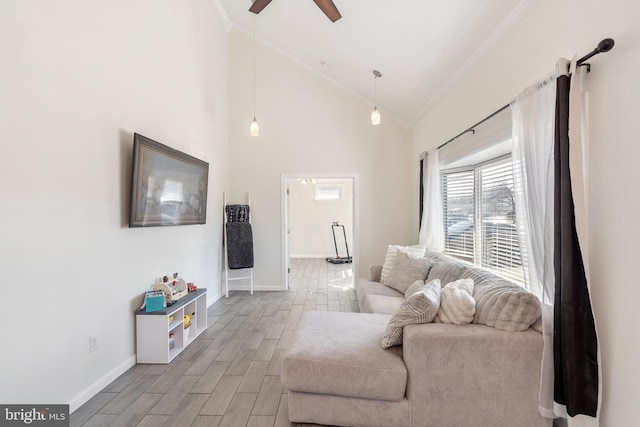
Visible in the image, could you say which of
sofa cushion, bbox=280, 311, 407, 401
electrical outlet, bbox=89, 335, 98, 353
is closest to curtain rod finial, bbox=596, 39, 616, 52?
sofa cushion, bbox=280, 311, 407, 401

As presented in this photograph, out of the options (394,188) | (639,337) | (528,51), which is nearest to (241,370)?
(639,337)

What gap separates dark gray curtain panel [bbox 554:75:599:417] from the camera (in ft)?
4.74

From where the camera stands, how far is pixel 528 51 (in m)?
1.97

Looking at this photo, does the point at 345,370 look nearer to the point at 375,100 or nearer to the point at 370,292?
the point at 370,292

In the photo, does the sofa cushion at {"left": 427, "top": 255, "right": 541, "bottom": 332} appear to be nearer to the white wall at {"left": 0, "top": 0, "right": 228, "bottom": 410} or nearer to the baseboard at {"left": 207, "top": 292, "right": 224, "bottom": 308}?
the white wall at {"left": 0, "top": 0, "right": 228, "bottom": 410}

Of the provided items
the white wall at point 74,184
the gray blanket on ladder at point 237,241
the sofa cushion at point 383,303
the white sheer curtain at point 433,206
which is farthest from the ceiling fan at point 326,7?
the gray blanket on ladder at point 237,241

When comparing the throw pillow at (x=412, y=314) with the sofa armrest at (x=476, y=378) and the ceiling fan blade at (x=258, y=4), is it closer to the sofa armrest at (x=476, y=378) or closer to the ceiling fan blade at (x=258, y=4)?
the sofa armrest at (x=476, y=378)

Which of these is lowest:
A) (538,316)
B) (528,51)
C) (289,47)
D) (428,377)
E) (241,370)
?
(241,370)

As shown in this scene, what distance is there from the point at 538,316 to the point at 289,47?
470 centimetres

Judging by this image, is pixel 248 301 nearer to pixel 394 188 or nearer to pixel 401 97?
pixel 394 188

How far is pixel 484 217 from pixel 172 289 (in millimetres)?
3411

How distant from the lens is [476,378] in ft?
5.32

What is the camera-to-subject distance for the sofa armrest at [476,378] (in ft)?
5.28

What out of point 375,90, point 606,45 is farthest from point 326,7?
point 375,90
